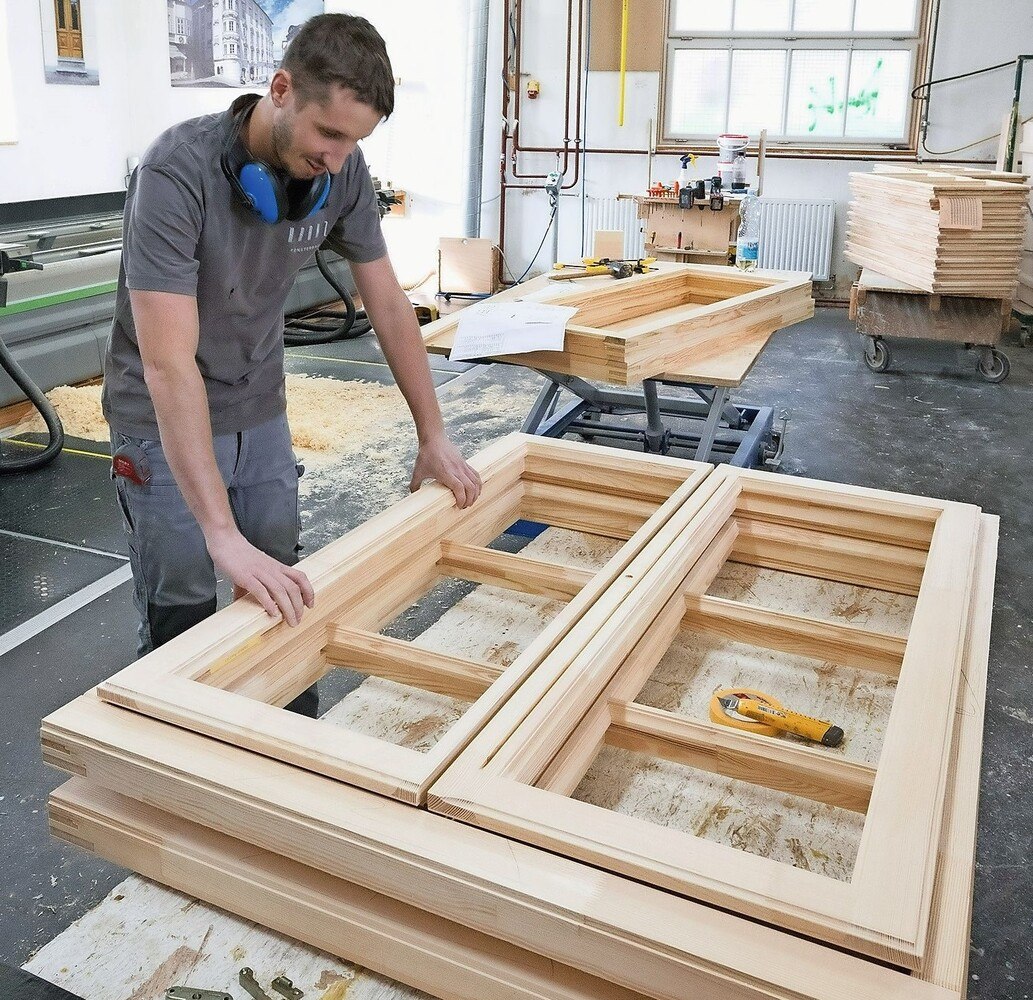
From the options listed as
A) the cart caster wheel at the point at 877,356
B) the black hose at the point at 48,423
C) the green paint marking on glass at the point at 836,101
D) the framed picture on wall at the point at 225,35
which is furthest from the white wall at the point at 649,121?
the black hose at the point at 48,423

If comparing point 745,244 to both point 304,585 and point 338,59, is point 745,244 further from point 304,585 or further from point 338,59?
point 304,585

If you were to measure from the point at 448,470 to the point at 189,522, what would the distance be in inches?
19.0

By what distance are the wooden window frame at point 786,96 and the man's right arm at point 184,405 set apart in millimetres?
7623

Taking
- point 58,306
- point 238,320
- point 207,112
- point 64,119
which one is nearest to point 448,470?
point 238,320

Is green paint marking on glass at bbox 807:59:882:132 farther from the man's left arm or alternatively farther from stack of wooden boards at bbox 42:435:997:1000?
stack of wooden boards at bbox 42:435:997:1000

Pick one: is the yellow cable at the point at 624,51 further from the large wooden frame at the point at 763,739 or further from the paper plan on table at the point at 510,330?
the large wooden frame at the point at 763,739

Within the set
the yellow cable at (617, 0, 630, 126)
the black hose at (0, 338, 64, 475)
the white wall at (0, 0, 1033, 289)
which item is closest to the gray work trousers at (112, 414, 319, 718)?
the black hose at (0, 338, 64, 475)

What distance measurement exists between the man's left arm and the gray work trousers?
0.89 ft

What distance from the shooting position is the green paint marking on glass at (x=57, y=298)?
4.78 meters

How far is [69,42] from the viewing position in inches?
302

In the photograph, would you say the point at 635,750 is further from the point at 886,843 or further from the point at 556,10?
the point at 556,10

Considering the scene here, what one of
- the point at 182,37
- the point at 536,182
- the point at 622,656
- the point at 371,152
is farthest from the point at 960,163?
the point at 622,656

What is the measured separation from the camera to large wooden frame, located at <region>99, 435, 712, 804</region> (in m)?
1.14

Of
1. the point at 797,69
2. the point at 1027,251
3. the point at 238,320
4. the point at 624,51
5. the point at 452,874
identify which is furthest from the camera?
the point at 624,51
